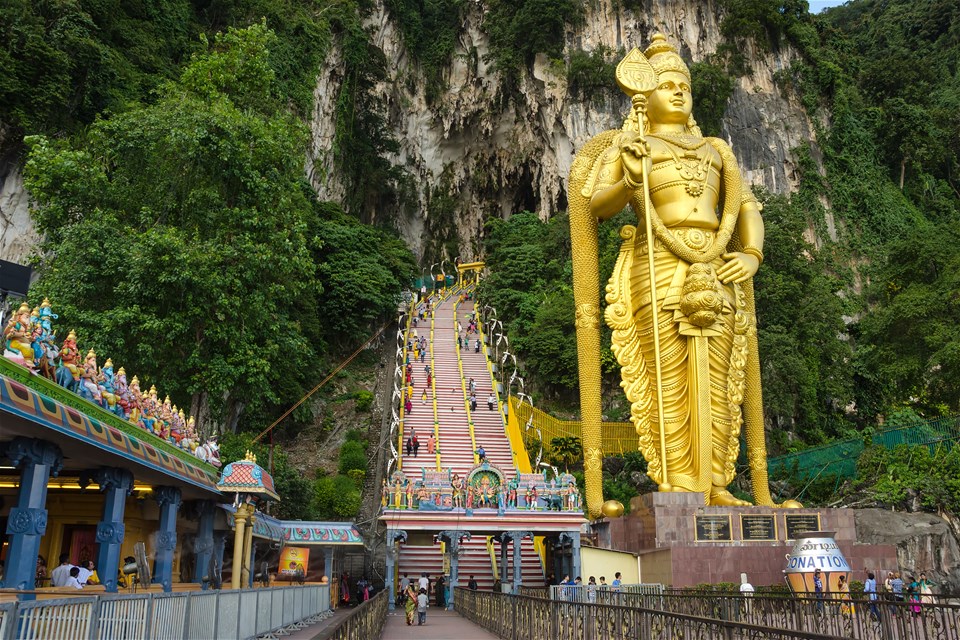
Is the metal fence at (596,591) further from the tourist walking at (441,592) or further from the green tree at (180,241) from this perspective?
the green tree at (180,241)

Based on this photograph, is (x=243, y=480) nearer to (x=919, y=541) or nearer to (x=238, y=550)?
(x=238, y=550)

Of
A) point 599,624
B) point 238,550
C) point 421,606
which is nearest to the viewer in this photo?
point 599,624

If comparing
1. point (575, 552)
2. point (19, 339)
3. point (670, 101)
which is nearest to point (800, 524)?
point (575, 552)

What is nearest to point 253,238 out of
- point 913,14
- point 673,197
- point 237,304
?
point 237,304

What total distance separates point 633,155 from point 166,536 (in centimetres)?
842

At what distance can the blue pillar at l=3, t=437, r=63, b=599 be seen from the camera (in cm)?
611

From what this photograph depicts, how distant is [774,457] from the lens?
1945cm

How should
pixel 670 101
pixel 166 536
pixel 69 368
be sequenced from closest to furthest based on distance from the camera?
pixel 69 368
pixel 166 536
pixel 670 101

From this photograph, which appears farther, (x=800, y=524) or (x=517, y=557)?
(x=517, y=557)

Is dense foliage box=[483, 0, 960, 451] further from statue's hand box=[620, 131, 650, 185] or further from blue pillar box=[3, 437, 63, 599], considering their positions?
blue pillar box=[3, 437, 63, 599]

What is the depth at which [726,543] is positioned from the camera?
10.5 meters

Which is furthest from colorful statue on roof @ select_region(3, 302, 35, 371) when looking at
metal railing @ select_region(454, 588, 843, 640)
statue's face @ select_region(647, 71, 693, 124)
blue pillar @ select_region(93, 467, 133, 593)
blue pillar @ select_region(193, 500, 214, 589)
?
statue's face @ select_region(647, 71, 693, 124)

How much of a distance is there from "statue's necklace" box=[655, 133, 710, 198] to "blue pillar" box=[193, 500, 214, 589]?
8.84 meters

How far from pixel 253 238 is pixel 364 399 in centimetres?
968
